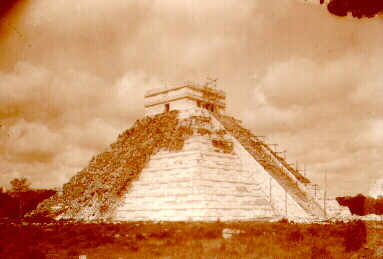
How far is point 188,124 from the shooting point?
29.8 m

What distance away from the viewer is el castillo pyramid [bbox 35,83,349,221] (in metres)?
25.1

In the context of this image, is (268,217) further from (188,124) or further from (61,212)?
(61,212)

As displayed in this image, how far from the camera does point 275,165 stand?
99.6 ft

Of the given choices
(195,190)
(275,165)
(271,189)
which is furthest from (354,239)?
(275,165)

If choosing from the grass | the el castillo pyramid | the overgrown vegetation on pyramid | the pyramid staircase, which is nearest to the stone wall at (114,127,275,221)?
the el castillo pyramid

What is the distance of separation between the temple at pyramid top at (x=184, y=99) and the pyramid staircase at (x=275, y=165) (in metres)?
1.35

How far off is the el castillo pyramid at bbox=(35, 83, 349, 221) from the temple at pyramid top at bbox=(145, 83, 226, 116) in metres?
0.08

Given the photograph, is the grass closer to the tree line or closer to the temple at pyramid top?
the temple at pyramid top

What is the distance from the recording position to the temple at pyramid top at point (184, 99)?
33031 millimetres

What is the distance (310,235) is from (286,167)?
16215 millimetres

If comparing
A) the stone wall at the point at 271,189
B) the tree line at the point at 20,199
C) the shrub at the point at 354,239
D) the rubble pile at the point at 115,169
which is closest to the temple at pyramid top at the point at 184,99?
the rubble pile at the point at 115,169

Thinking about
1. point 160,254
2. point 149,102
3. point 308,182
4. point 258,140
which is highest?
point 149,102

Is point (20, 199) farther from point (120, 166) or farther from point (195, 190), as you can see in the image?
point (195, 190)

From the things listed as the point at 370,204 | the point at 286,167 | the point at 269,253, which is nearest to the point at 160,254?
the point at 269,253
